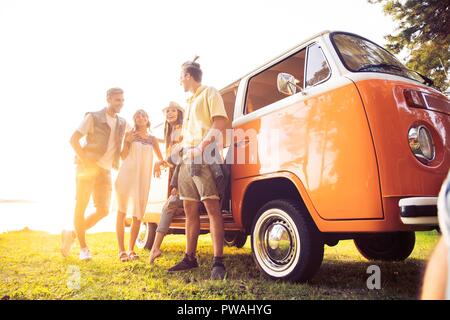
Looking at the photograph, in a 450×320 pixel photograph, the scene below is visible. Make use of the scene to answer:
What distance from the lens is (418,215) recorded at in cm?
187

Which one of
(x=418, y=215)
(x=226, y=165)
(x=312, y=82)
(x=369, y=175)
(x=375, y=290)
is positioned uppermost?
(x=312, y=82)

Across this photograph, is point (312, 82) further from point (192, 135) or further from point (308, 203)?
point (192, 135)

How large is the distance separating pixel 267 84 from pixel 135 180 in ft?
7.08

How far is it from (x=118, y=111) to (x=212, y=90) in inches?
73.5

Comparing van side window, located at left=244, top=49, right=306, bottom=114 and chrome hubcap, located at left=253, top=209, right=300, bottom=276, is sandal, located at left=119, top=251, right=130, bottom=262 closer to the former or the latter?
chrome hubcap, located at left=253, top=209, right=300, bottom=276

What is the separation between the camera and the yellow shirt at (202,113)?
3.04 m

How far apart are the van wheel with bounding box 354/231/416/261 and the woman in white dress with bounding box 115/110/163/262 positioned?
2730 mm

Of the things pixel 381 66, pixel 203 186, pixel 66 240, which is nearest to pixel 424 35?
pixel 381 66

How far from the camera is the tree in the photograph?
923 cm

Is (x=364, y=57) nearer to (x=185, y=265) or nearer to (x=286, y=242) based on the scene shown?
(x=286, y=242)

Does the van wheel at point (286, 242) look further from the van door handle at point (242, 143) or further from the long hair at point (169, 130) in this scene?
the long hair at point (169, 130)

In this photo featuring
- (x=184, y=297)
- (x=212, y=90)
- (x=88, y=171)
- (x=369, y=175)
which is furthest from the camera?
(x=88, y=171)

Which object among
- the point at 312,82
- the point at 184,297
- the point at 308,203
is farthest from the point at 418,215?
the point at 184,297

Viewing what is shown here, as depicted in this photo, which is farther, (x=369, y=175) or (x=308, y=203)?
(x=308, y=203)
